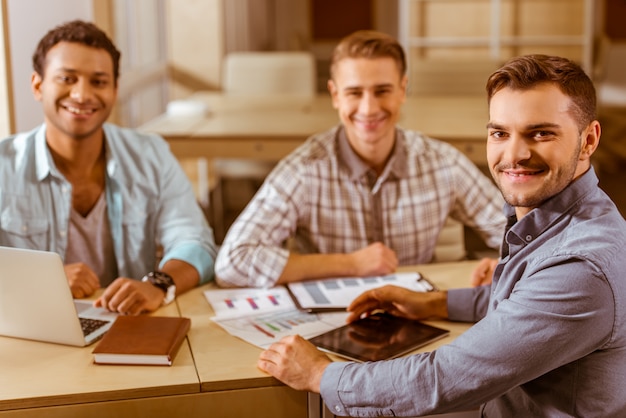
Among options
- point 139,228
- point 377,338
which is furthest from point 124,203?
point 377,338

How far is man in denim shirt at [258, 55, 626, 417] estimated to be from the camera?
53.2 inches

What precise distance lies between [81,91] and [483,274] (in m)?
1.20

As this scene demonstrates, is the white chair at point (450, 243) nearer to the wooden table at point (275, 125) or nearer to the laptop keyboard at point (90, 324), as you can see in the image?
the wooden table at point (275, 125)

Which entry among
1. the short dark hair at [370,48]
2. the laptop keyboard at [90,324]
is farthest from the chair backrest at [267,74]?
the laptop keyboard at [90,324]

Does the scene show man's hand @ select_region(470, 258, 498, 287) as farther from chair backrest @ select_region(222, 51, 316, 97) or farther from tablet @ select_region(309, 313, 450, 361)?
chair backrest @ select_region(222, 51, 316, 97)

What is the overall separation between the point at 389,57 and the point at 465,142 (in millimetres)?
1372

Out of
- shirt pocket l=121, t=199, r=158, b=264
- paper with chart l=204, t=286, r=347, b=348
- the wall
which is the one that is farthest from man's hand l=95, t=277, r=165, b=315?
the wall

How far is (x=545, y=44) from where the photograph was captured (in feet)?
22.3

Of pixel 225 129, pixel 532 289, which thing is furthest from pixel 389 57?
pixel 225 129

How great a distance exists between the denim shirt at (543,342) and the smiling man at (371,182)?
0.92 meters

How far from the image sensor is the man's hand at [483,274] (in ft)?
7.08

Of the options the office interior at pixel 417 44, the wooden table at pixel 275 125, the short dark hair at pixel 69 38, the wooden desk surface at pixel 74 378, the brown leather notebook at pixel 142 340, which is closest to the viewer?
the wooden desk surface at pixel 74 378

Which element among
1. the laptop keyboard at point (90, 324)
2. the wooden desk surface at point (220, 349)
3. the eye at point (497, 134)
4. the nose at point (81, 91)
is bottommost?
the wooden desk surface at point (220, 349)

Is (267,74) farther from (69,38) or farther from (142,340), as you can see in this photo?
(142,340)
